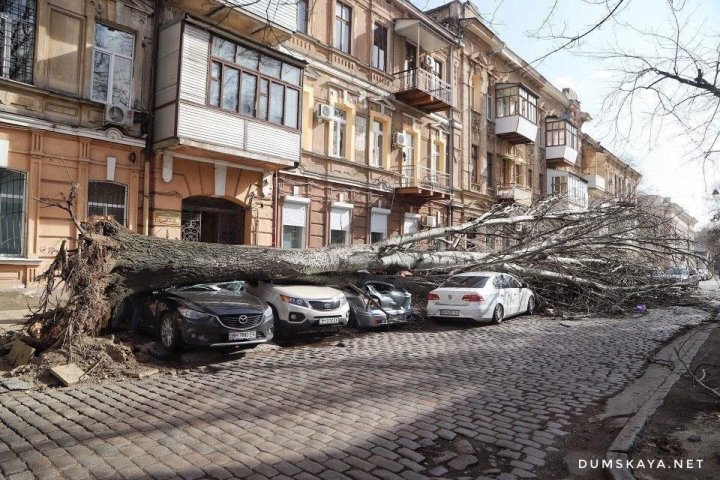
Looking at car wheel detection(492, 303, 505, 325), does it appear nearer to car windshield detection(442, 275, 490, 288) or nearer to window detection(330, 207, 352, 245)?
car windshield detection(442, 275, 490, 288)

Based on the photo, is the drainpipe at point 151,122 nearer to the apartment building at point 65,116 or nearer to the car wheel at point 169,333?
the apartment building at point 65,116

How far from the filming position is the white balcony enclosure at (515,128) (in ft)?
89.0

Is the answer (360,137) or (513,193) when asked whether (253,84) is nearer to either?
(360,137)

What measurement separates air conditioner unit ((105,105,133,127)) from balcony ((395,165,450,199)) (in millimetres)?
10657

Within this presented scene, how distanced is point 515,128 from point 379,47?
10500mm

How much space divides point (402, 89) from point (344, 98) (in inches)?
147

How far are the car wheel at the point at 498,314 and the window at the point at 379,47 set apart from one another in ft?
38.6

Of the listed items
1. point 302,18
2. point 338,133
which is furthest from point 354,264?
point 302,18

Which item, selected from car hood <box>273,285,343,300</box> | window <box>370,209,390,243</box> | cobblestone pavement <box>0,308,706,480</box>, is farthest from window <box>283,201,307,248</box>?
cobblestone pavement <box>0,308,706,480</box>

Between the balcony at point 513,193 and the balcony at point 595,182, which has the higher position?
the balcony at point 595,182

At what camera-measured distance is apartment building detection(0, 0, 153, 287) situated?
10805mm

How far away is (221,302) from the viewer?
7.46 metres

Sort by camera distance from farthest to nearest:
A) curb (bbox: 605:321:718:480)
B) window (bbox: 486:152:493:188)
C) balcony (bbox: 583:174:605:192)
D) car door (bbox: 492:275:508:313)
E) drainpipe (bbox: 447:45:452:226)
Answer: balcony (bbox: 583:174:605:192), window (bbox: 486:152:493:188), drainpipe (bbox: 447:45:452:226), car door (bbox: 492:275:508:313), curb (bbox: 605:321:718:480)

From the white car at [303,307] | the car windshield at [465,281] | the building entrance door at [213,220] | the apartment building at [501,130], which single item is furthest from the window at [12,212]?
the apartment building at [501,130]
